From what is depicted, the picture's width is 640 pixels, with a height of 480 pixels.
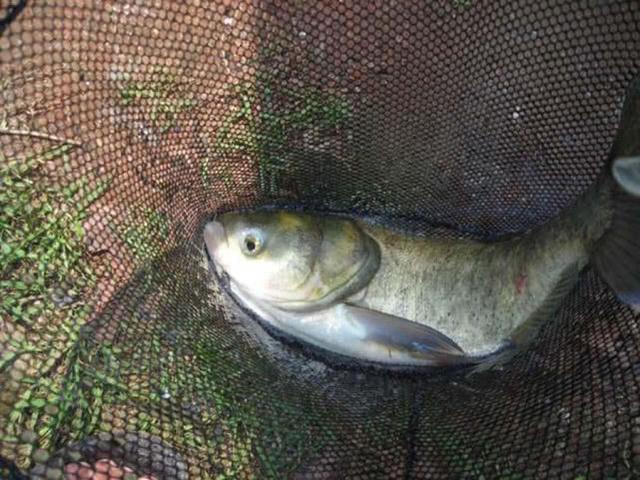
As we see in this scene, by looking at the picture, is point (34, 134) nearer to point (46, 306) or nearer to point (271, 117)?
point (46, 306)

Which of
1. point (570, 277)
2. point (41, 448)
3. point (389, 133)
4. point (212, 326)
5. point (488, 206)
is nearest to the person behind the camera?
point (41, 448)

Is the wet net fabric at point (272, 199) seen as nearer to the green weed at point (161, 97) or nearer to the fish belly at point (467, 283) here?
the green weed at point (161, 97)

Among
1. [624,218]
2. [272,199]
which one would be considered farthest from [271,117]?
[624,218]

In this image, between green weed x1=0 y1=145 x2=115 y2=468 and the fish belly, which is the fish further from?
green weed x1=0 y1=145 x2=115 y2=468

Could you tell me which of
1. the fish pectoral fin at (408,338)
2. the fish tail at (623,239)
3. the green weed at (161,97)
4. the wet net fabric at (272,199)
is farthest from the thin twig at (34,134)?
the fish tail at (623,239)

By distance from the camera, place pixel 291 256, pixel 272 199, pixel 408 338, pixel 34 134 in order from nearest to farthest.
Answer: pixel 34 134 → pixel 408 338 → pixel 291 256 → pixel 272 199

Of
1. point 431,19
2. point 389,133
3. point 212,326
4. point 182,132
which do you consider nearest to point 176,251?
point 212,326

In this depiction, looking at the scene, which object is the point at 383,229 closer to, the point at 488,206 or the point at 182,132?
the point at 488,206
